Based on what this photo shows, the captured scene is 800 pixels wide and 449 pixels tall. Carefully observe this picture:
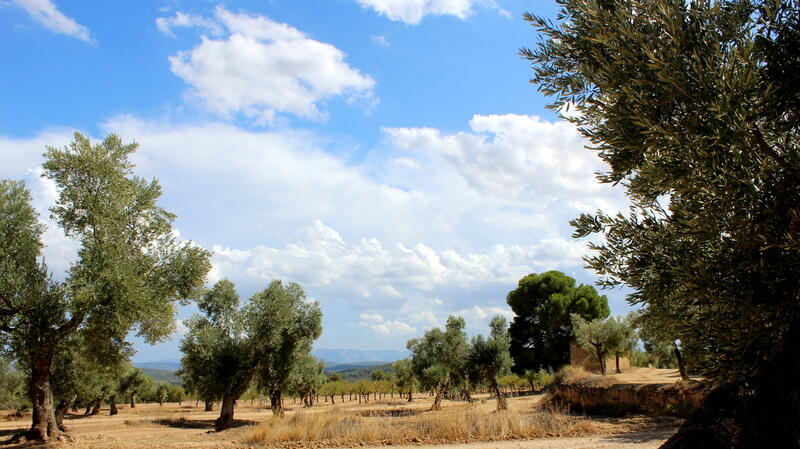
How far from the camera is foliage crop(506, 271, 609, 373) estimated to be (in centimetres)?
5544

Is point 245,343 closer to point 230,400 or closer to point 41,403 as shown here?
point 230,400

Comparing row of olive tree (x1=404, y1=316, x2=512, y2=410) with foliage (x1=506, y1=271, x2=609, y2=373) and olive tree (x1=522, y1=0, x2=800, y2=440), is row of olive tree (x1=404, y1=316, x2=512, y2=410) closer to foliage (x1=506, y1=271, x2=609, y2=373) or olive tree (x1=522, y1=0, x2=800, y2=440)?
foliage (x1=506, y1=271, x2=609, y2=373)

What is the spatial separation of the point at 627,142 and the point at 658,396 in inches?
904

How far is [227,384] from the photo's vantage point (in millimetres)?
26781

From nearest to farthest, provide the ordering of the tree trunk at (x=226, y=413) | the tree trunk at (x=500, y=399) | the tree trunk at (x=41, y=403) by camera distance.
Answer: the tree trunk at (x=41, y=403), the tree trunk at (x=226, y=413), the tree trunk at (x=500, y=399)

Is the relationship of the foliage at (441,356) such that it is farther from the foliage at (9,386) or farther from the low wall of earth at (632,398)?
the foliage at (9,386)

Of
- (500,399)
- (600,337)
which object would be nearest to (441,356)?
(500,399)

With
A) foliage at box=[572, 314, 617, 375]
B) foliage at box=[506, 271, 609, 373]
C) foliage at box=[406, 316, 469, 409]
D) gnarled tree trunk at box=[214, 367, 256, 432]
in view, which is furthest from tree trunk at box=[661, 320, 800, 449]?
foliage at box=[506, 271, 609, 373]

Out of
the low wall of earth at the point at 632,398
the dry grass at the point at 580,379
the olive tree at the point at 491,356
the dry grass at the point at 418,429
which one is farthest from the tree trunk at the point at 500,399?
the dry grass at the point at 418,429

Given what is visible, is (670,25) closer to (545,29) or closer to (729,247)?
(545,29)

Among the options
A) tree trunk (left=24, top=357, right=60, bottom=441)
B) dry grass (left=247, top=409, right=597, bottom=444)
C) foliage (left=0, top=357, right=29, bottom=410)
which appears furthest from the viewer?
foliage (left=0, top=357, right=29, bottom=410)

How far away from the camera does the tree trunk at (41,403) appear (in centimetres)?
1627

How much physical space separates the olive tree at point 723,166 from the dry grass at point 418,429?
12383 millimetres

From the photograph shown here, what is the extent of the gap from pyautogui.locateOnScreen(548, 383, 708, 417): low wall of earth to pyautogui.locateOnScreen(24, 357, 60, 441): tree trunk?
25.2m
